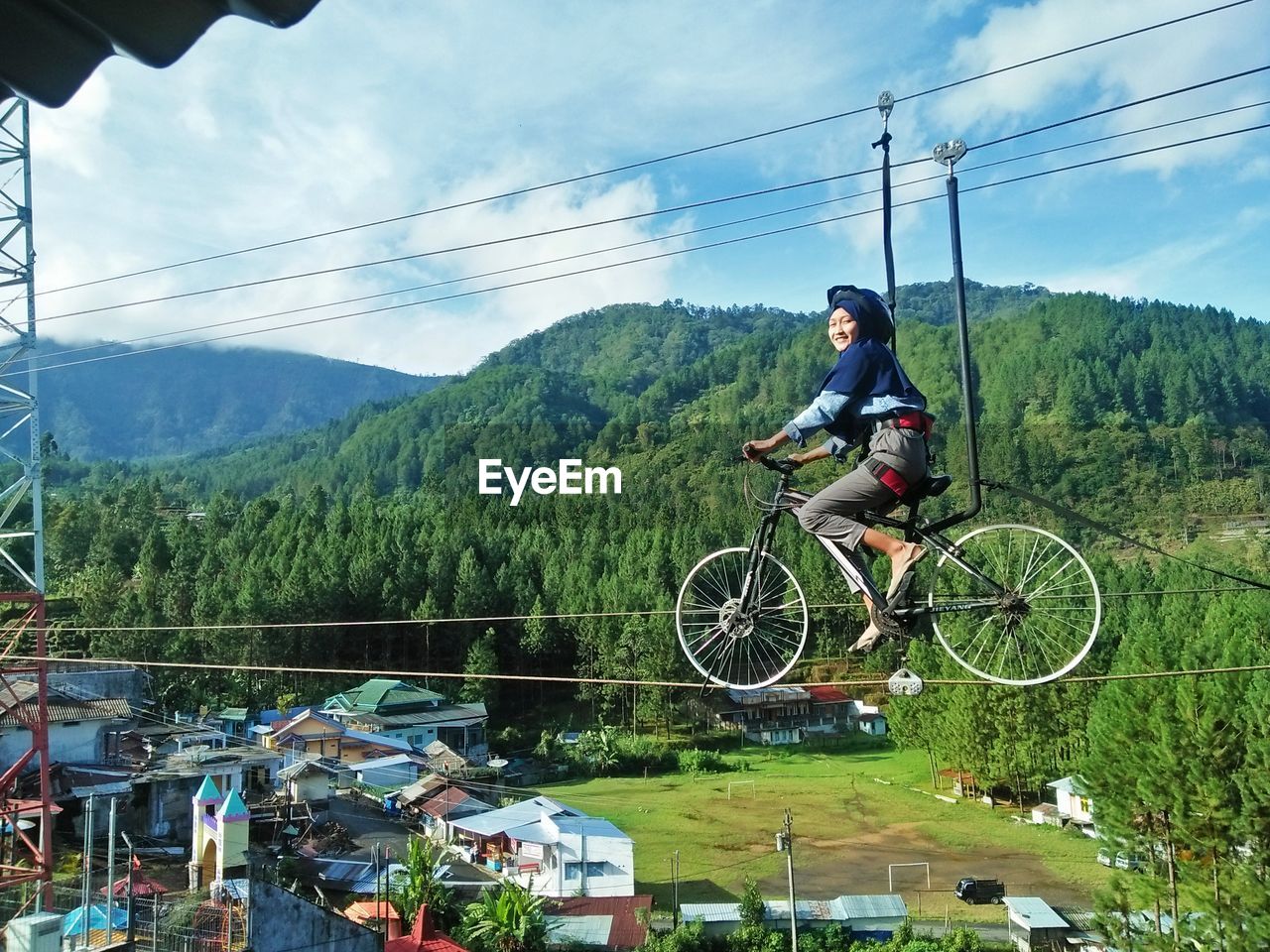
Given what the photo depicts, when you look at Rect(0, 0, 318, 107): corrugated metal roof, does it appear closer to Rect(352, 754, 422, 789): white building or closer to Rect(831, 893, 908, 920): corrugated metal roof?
Rect(831, 893, 908, 920): corrugated metal roof

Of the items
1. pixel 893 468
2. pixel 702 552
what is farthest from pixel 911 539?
pixel 702 552

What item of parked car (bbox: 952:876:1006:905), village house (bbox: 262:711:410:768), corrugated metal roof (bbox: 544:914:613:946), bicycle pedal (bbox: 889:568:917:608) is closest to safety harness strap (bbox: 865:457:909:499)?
bicycle pedal (bbox: 889:568:917:608)

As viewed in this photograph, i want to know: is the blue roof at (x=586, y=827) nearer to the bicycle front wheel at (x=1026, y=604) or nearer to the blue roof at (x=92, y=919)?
the blue roof at (x=92, y=919)

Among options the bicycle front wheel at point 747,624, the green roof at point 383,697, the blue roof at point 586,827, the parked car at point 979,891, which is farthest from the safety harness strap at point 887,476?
the green roof at point 383,697

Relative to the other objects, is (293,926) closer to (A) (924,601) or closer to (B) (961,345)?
(A) (924,601)

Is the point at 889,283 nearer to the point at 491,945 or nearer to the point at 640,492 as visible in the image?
the point at 491,945
